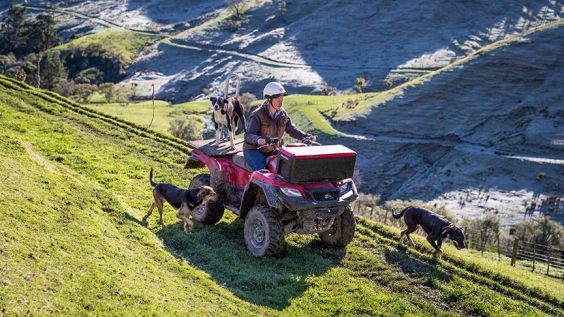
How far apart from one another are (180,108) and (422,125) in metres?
36.9

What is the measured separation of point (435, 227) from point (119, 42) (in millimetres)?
125407

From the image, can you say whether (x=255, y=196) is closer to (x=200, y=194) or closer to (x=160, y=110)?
(x=200, y=194)

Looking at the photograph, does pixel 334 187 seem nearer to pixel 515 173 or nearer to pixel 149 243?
pixel 149 243

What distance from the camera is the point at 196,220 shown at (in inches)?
658

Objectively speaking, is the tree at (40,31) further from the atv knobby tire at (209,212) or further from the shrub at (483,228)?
the atv knobby tire at (209,212)

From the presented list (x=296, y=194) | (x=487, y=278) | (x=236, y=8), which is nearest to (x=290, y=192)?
(x=296, y=194)

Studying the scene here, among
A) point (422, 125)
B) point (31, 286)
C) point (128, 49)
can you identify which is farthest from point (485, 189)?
point (128, 49)

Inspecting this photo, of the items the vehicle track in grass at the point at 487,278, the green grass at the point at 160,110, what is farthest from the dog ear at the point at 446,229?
the green grass at the point at 160,110

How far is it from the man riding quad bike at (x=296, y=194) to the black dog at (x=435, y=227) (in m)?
2.41

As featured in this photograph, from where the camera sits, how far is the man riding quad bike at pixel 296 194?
45.1 feet

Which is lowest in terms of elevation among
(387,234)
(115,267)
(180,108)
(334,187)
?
(180,108)

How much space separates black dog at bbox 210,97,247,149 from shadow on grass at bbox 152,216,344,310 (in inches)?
106

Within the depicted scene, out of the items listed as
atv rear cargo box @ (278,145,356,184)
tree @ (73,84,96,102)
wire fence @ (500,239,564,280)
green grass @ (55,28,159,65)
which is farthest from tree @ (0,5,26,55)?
atv rear cargo box @ (278,145,356,184)

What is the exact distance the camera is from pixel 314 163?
544 inches
